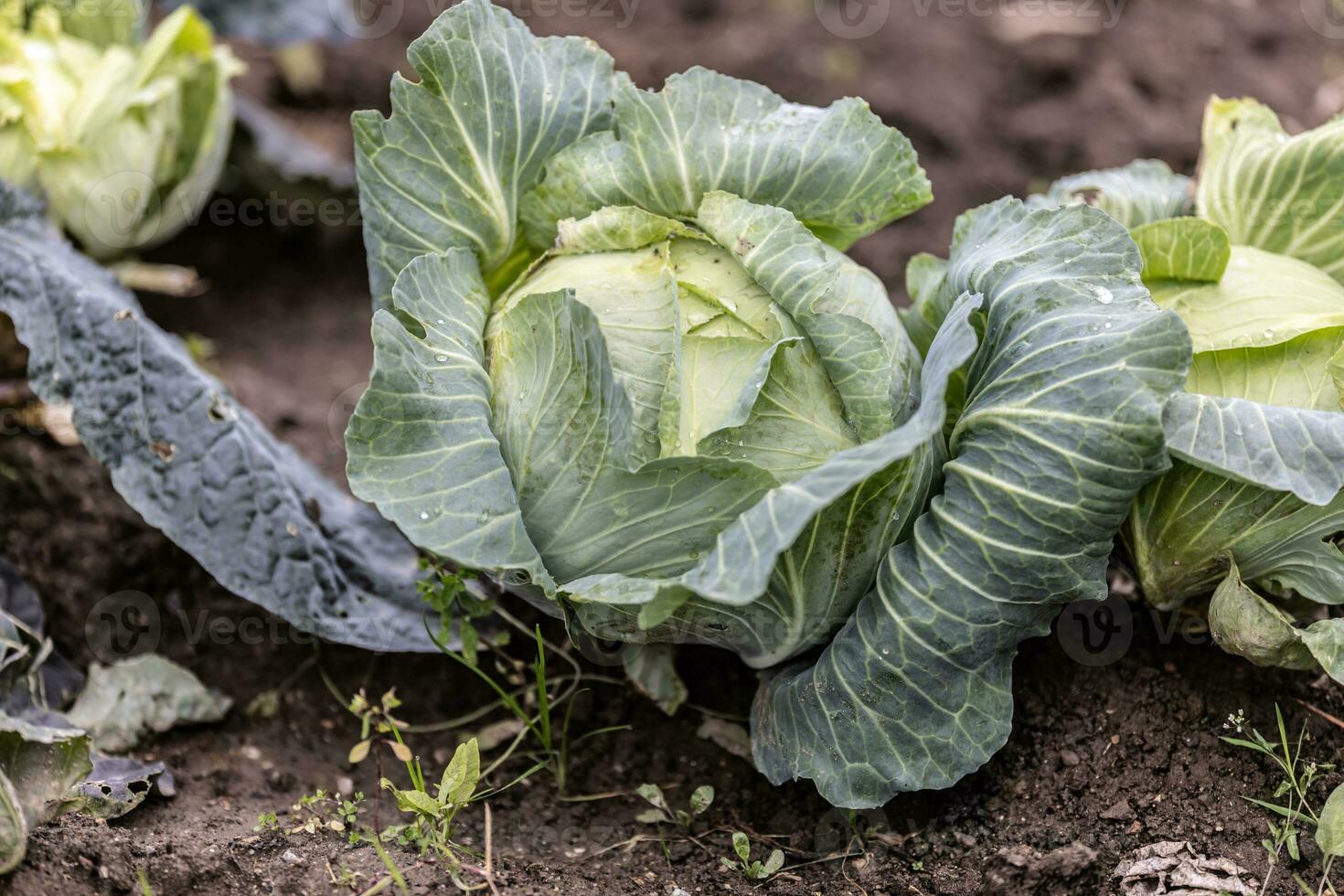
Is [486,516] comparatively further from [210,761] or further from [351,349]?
[351,349]

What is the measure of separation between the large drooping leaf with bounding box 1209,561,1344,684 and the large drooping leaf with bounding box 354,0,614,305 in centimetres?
202

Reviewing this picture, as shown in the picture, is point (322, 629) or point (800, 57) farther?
point (800, 57)

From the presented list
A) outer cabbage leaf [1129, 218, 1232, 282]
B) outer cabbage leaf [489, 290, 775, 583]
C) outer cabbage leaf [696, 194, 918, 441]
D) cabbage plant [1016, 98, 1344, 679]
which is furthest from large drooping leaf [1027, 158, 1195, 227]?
outer cabbage leaf [489, 290, 775, 583]

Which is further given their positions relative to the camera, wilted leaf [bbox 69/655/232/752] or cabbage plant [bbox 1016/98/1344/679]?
wilted leaf [bbox 69/655/232/752]

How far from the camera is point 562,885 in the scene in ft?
9.03

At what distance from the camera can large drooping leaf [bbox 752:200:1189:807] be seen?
254 cm

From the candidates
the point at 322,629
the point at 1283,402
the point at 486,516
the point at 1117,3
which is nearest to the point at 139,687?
the point at 322,629

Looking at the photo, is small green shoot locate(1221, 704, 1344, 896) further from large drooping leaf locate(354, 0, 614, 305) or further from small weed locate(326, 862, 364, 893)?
large drooping leaf locate(354, 0, 614, 305)

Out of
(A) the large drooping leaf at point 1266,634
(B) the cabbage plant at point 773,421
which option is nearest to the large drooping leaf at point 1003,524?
(B) the cabbage plant at point 773,421

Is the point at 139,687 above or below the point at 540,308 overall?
below

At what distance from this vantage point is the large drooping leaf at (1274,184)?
10.7 ft

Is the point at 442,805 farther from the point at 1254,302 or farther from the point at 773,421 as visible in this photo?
the point at 1254,302

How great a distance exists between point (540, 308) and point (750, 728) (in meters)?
1.24

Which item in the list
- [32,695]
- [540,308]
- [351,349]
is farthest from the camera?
[351,349]
